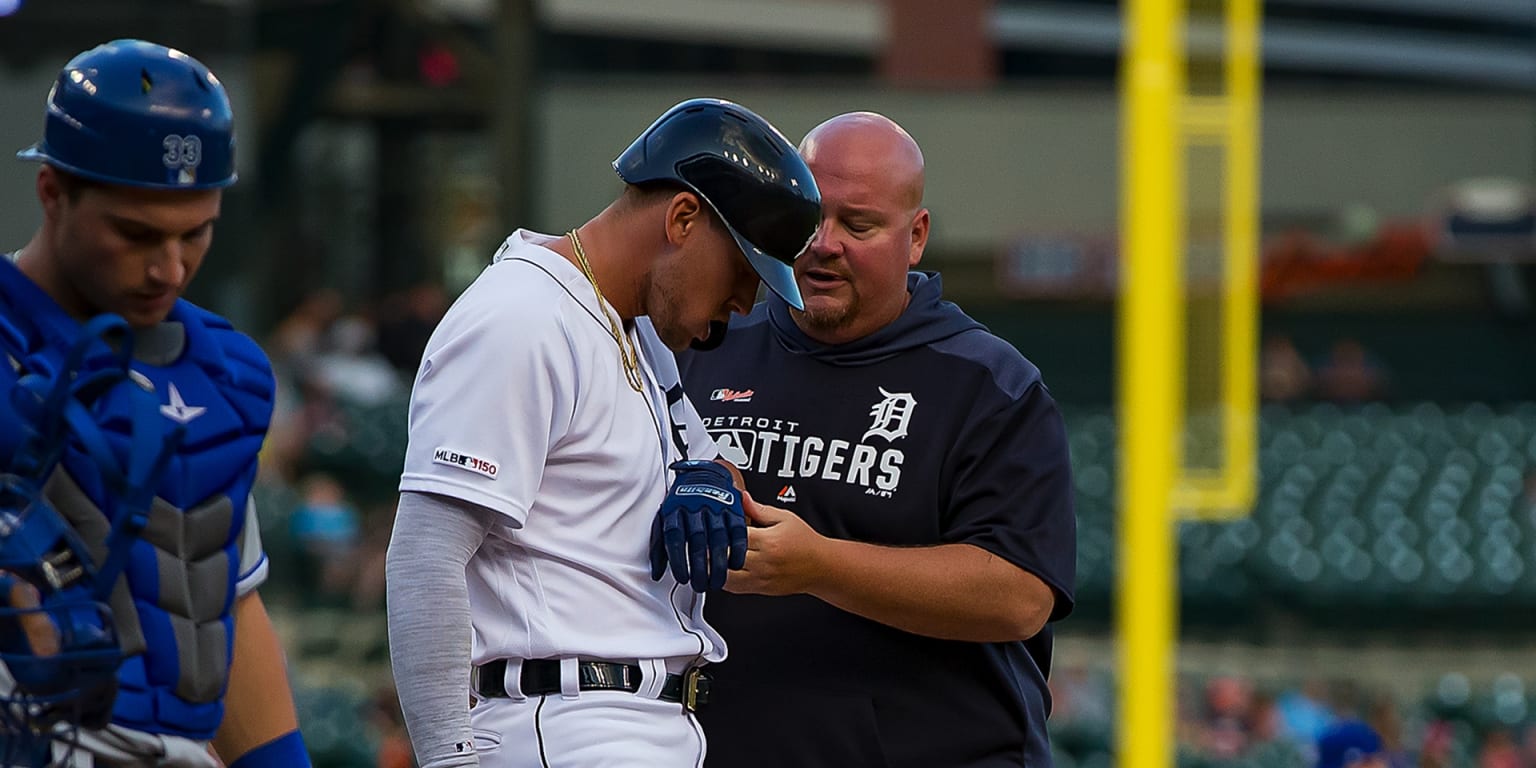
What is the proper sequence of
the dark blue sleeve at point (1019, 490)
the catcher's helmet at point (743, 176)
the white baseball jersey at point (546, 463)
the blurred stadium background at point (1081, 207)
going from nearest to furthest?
the white baseball jersey at point (546, 463) < the catcher's helmet at point (743, 176) < the dark blue sleeve at point (1019, 490) < the blurred stadium background at point (1081, 207)

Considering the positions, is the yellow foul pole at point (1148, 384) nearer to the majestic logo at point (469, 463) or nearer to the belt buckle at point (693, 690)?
the belt buckle at point (693, 690)

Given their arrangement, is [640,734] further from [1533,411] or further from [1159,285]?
[1533,411]

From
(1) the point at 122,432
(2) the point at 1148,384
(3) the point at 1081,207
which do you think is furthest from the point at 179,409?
(3) the point at 1081,207

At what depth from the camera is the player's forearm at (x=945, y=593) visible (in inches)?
98.3

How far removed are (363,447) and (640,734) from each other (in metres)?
10.6

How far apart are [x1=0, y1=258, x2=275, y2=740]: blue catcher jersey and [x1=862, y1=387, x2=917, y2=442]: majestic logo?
1058mm

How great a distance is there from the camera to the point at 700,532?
2.07m

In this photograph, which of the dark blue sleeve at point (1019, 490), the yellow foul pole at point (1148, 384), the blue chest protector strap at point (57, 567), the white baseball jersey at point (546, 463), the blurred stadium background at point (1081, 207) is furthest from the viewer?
the blurred stadium background at point (1081, 207)

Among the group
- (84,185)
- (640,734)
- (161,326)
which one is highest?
(84,185)

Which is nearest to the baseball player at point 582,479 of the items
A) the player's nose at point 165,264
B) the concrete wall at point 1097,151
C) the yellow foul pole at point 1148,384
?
the player's nose at point 165,264

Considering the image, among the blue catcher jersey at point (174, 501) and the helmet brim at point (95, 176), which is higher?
the helmet brim at point (95, 176)

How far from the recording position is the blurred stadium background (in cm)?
1292

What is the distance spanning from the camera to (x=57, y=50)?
729cm

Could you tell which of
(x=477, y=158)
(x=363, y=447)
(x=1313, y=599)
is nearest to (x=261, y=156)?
(x=477, y=158)
